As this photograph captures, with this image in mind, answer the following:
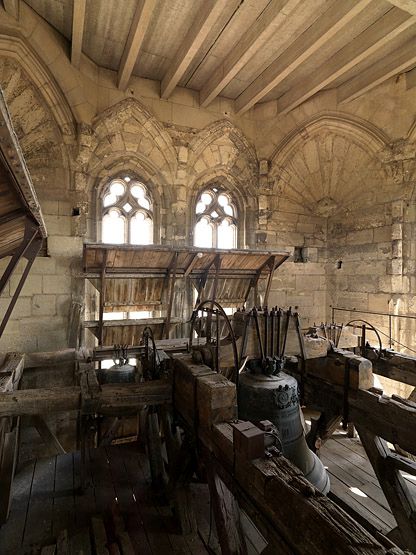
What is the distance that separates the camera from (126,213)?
5.73 m

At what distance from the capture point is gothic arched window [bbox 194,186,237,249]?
6.36 metres

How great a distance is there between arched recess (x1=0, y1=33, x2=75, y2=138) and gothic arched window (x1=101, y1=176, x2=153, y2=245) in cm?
113

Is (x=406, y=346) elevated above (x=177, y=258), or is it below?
below

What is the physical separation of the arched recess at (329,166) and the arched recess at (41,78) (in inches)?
156

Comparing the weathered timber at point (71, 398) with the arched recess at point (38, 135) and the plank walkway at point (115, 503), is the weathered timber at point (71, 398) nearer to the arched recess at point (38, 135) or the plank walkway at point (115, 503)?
the plank walkway at point (115, 503)

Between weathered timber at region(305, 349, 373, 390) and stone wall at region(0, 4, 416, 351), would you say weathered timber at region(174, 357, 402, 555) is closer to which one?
weathered timber at region(305, 349, 373, 390)

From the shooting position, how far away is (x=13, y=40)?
4207mm

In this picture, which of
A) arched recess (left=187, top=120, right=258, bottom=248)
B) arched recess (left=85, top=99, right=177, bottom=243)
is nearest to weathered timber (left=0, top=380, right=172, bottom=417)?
arched recess (left=85, top=99, right=177, bottom=243)

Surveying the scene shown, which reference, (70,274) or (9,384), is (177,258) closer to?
(70,274)

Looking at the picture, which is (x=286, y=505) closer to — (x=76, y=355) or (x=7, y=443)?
(x=7, y=443)

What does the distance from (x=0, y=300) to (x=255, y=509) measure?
465 cm

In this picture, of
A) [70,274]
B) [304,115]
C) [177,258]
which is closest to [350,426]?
[177,258]

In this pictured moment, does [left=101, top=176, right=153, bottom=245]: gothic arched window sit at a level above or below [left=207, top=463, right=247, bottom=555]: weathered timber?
above

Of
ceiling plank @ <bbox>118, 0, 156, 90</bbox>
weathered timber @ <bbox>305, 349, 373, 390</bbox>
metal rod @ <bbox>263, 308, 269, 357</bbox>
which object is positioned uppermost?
ceiling plank @ <bbox>118, 0, 156, 90</bbox>
